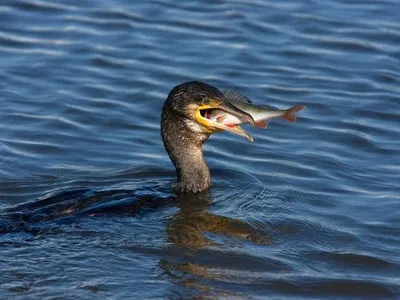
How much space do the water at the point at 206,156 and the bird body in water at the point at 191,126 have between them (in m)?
0.22

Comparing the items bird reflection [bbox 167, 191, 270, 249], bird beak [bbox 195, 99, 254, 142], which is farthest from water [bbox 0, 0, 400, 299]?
bird beak [bbox 195, 99, 254, 142]

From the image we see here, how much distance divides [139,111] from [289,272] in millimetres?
4194

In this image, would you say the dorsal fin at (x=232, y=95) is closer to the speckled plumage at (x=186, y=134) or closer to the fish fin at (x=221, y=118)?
the speckled plumage at (x=186, y=134)

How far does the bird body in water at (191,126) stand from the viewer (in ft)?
32.1

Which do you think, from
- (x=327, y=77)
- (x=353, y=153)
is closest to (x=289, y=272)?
(x=353, y=153)

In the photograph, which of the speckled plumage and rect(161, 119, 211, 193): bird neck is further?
rect(161, 119, 211, 193): bird neck

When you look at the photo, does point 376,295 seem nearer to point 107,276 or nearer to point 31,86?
point 107,276

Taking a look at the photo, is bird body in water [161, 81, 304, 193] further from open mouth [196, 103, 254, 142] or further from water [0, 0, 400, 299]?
water [0, 0, 400, 299]

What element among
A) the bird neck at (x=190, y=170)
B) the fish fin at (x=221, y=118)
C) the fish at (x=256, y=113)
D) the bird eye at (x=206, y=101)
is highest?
the bird eye at (x=206, y=101)

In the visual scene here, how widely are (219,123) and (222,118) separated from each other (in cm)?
9

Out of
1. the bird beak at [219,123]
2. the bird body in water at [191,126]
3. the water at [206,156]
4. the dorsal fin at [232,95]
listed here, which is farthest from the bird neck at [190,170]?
the dorsal fin at [232,95]

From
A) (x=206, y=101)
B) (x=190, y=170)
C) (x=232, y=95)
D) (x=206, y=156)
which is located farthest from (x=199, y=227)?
(x=206, y=156)

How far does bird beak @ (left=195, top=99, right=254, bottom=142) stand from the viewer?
9484 millimetres

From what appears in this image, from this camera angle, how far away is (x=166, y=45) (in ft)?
46.2
